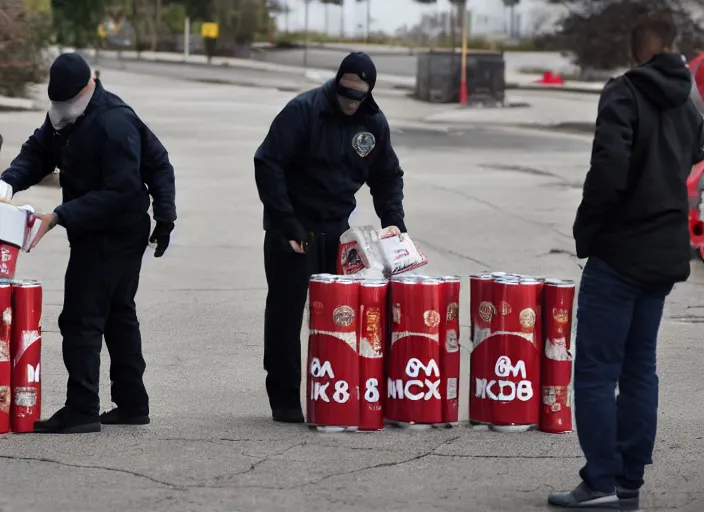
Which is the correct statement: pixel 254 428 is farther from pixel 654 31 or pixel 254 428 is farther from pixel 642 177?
pixel 654 31

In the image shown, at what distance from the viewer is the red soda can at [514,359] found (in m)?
6.70

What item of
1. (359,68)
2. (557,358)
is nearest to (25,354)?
(359,68)

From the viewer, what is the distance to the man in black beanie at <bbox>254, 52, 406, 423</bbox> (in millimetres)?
6883

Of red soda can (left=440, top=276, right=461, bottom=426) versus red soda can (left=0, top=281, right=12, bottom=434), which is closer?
red soda can (left=0, top=281, right=12, bottom=434)

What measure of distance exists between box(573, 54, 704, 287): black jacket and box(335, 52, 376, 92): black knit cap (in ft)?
5.66

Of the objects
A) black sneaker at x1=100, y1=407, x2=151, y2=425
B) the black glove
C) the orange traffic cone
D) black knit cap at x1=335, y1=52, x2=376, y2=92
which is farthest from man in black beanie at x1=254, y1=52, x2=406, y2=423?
the orange traffic cone

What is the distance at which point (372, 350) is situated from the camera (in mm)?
6707

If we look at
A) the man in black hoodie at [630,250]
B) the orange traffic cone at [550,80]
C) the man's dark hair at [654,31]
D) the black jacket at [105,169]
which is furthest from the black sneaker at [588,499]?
the orange traffic cone at [550,80]

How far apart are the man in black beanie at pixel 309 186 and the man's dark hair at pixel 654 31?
1.78 metres

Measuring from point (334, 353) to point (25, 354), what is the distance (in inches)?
55.9

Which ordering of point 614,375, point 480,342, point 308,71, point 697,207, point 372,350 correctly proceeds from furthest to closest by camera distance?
point 308,71, point 697,207, point 480,342, point 372,350, point 614,375

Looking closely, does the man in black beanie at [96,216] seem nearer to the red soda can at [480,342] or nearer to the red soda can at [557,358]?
the red soda can at [480,342]

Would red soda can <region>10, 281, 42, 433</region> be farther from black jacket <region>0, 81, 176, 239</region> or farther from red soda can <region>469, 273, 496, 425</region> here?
red soda can <region>469, 273, 496, 425</region>

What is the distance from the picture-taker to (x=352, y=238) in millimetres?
6965
